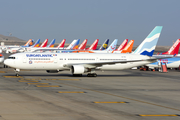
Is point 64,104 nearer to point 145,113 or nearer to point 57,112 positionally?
point 57,112

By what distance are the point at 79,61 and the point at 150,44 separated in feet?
47.4

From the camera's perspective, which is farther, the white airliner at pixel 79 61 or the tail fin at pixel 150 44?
the tail fin at pixel 150 44

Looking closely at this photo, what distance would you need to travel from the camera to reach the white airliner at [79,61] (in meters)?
46.5

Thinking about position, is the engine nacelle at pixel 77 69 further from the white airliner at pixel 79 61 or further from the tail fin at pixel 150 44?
the tail fin at pixel 150 44

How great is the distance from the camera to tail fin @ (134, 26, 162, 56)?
178 feet

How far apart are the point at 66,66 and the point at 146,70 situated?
28.5m

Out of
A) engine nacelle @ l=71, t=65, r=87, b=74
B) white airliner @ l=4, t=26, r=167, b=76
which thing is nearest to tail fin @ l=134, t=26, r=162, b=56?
white airliner @ l=4, t=26, r=167, b=76

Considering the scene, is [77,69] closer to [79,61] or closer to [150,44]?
[79,61]

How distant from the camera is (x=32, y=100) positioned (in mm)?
24156

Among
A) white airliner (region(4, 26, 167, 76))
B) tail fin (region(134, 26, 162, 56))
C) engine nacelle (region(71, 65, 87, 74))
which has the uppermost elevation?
tail fin (region(134, 26, 162, 56))

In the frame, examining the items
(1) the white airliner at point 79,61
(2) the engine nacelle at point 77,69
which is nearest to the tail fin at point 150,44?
(1) the white airliner at point 79,61

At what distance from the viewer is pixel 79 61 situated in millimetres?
A: 49375

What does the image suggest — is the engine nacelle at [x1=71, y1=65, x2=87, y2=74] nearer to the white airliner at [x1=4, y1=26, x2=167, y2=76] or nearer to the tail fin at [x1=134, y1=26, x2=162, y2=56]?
the white airliner at [x1=4, y1=26, x2=167, y2=76]

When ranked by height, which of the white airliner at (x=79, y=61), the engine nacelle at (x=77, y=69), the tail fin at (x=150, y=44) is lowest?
the engine nacelle at (x=77, y=69)
